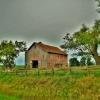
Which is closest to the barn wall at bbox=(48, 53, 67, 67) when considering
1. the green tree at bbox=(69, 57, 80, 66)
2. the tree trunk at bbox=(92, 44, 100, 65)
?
the green tree at bbox=(69, 57, 80, 66)

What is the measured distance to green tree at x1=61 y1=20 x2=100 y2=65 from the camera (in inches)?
3423

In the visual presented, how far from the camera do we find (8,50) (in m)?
104

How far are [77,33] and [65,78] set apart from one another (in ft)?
150

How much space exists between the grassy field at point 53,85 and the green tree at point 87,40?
28188mm

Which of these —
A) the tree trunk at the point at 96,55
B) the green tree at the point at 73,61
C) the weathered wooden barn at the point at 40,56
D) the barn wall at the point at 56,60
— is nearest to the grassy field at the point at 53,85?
the weathered wooden barn at the point at 40,56

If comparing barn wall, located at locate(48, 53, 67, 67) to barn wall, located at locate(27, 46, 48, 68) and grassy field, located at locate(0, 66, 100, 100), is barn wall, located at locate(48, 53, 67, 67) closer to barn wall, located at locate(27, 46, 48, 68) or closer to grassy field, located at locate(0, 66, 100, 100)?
barn wall, located at locate(27, 46, 48, 68)

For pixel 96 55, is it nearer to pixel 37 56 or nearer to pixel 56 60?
pixel 56 60

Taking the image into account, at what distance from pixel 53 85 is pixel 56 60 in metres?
41.6

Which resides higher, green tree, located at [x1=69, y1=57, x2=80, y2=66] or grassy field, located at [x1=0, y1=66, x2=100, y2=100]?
green tree, located at [x1=69, y1=57, x2=80, y2=66]

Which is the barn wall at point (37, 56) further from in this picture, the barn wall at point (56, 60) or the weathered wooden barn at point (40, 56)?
the barn wall at point (56, 60)

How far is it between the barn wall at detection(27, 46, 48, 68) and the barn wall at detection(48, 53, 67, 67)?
1.53 metres

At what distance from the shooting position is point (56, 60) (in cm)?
9169

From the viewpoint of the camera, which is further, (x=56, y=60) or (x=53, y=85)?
(x=56, y=60)

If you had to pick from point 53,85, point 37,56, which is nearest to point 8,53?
point 37,56
